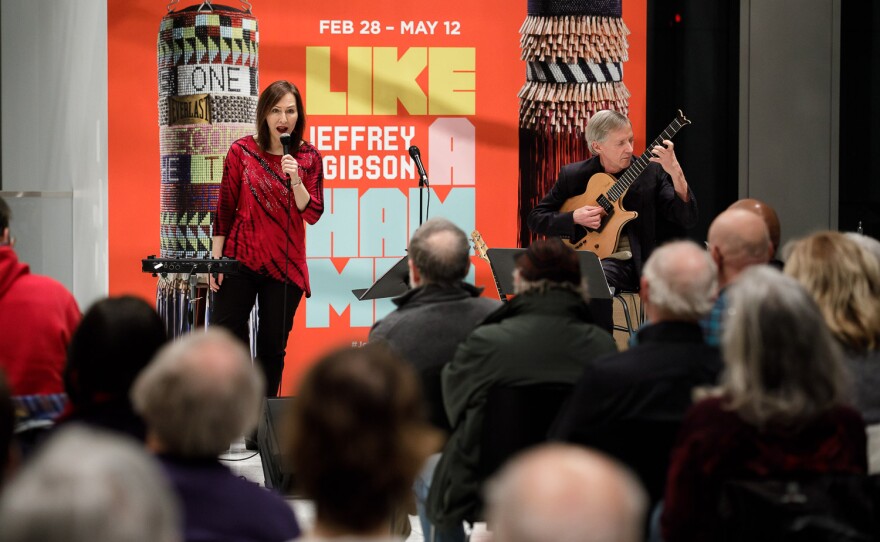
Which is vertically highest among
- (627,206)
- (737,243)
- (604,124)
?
(604,124)

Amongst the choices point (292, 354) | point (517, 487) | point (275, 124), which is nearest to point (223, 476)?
point (517, 487)

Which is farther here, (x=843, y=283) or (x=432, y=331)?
(x=432, y=331)

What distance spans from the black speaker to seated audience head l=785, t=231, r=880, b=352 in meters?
2.10

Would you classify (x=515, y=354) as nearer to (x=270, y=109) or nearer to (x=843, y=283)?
(x=843, y=283)

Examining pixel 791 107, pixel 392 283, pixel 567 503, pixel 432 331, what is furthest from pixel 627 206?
pixel 567 503

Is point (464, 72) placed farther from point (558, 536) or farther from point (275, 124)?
point (558, 536)

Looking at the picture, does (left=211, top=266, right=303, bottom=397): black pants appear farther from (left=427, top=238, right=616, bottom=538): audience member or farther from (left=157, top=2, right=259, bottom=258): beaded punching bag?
(left=427, top=238, right=616, bottom=538): audience member

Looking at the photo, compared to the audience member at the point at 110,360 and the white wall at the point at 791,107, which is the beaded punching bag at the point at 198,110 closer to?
the white wall at the point at 791,107

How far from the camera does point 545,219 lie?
5.68 metres

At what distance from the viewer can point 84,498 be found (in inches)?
45.9

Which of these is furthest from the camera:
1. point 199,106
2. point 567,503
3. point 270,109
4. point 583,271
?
point 199,106

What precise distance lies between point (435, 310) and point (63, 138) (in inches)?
166

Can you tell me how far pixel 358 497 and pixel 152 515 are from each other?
542 mm

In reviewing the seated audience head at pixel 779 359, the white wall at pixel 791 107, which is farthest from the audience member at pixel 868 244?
the white wall at pixel 791 107
